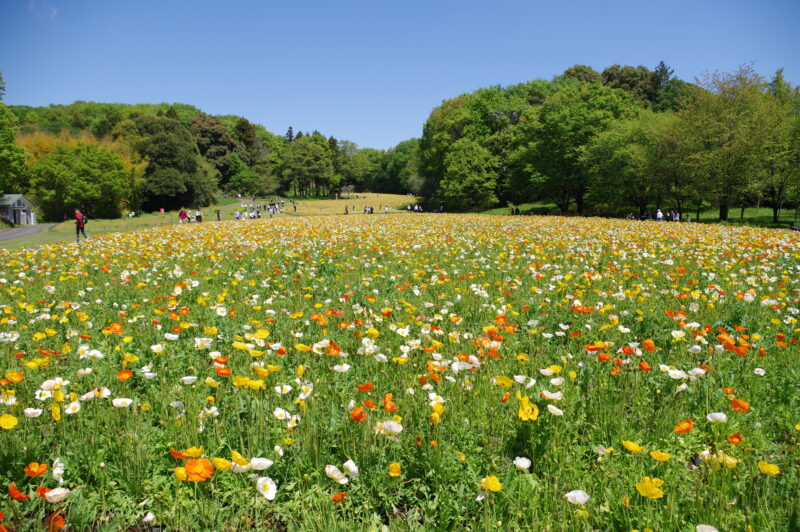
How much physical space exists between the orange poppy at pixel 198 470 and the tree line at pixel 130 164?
51249 mm

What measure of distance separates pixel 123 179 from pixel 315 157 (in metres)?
51.6

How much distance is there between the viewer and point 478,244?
38.0 feet

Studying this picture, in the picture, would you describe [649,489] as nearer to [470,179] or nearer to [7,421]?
[7,421]

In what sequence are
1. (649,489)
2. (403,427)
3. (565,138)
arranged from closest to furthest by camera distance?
(649,489)
(403,427)
(565,138)

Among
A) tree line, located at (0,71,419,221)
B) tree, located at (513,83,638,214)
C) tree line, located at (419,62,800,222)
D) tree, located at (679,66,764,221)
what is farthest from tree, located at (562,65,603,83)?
tree, located at (679,66,764,221)

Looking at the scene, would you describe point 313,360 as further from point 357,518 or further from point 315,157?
point 315,157

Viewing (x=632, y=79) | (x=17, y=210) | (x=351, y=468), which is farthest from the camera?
(x=632, y=79)

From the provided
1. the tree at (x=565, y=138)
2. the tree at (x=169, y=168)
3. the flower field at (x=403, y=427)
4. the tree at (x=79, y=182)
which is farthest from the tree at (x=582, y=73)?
the flower field at (x=403, y=427)

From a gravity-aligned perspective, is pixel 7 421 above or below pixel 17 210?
below

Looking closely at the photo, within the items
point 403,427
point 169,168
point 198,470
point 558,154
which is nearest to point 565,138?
point 558,154

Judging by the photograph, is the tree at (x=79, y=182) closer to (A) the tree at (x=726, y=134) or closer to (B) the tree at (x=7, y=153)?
(B) the tree at (x=7, y=153)

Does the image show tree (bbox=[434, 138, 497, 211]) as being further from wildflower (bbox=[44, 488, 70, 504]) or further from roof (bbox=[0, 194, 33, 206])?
roof (bbox=[0, 194, 33, 206])

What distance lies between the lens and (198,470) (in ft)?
6.29

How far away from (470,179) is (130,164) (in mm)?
46589
